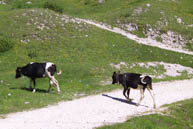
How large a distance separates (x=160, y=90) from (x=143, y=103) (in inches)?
217

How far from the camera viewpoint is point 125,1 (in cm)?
8438

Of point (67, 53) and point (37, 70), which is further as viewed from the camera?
point (67, 53)

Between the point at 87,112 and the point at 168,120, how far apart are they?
5125 mm

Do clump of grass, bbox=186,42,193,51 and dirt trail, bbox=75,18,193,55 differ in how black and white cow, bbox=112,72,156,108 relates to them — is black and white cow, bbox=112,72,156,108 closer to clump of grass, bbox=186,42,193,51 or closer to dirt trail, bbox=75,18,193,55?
dirt trail, bbox=75,18,193,55

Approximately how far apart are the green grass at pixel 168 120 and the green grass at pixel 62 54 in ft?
22.4

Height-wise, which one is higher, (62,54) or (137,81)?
(137,81)

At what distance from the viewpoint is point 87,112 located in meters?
19.6

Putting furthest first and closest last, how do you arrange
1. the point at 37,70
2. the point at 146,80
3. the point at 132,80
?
the point at 37,70 → the point at 132,80 → the point at 146,80

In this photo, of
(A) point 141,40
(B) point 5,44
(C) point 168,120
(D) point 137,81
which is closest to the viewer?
(C) point 168,120

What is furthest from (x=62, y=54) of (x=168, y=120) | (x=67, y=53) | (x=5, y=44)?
(x=168, y=120)

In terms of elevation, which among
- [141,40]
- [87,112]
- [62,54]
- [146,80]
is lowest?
[87,112]

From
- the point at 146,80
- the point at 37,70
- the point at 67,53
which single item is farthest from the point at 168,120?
the point at 67,53

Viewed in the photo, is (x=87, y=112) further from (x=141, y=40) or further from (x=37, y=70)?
(x=141, y=40)

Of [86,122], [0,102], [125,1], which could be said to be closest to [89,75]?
[0,102]
